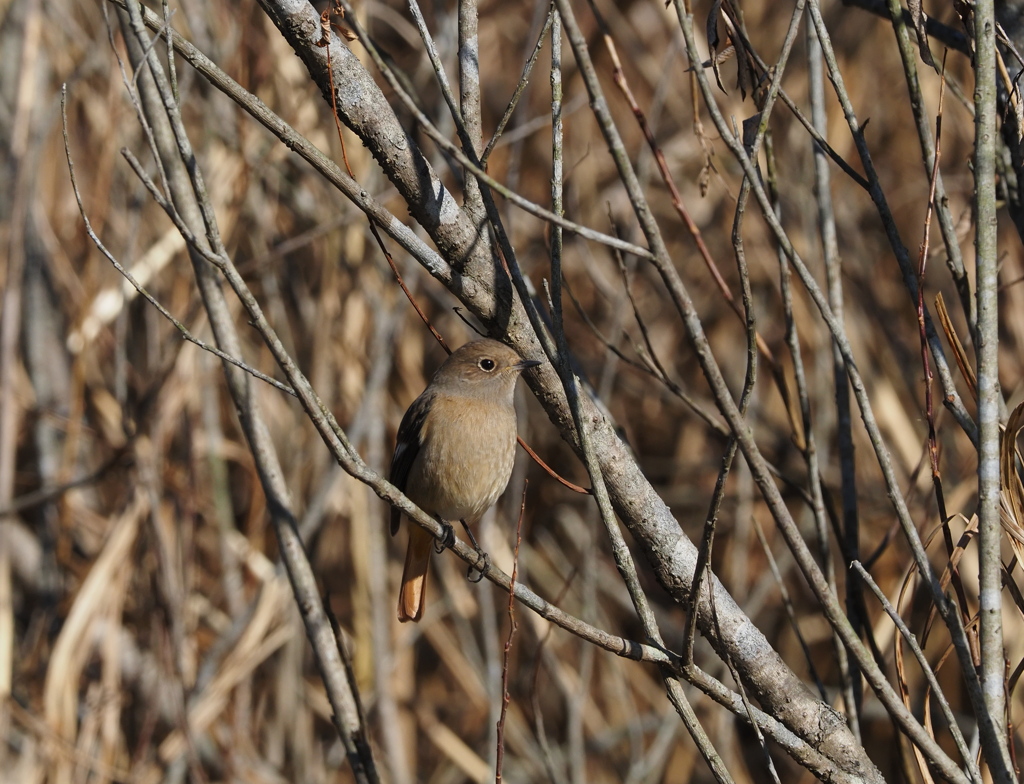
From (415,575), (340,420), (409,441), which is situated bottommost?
(415,575)

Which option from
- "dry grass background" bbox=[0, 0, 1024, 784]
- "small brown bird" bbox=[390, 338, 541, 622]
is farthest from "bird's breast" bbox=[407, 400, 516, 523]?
"dry grass background" bbox=[0, 0, 1024, 784]

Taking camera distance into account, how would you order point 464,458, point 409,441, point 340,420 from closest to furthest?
point 464,458 → point 409,441 → point 340,420

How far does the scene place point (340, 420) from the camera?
524 cm

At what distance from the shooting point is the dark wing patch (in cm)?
363

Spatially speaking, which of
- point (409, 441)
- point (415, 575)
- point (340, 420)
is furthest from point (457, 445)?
point (340, 420)

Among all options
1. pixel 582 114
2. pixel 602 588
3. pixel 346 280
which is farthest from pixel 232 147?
pixel 602 588

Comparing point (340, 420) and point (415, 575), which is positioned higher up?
point (340, 420)

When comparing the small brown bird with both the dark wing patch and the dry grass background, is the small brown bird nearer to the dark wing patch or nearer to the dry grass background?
the dark wing patch

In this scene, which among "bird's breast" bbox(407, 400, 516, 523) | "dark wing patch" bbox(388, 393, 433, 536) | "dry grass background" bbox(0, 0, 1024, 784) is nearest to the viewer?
"bird's breast" bbox(407, 400, 516, 523)

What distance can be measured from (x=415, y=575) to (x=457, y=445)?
0.60m

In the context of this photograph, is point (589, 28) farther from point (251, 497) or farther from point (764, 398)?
point (251, 497)

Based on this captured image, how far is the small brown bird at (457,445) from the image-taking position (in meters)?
3.45

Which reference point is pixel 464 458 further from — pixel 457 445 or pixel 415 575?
pixel 415 575

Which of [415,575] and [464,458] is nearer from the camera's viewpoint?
[464,458]
